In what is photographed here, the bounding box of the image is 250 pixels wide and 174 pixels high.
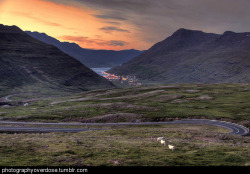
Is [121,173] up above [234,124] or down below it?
above

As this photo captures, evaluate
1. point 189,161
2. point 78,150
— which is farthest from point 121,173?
point 78,150

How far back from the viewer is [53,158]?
3141 centimetres

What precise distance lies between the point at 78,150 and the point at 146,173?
1497 cm

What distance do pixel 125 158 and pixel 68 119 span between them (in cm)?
8176

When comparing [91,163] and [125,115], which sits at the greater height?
[91,163]

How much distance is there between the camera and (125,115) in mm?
107188

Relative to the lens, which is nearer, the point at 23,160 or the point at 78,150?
the point at 23,160

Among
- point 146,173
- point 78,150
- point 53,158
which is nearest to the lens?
point 146,173

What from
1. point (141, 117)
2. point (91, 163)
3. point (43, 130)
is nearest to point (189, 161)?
point (91, 163)

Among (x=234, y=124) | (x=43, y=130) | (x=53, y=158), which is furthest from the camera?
(x=234, y=124)

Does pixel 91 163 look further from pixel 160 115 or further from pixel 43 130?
pixel 160 115

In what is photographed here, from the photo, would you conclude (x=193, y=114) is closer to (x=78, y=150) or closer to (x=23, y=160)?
(x=78, y=150)

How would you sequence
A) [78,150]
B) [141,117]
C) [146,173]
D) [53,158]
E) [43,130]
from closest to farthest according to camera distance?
[146,173] < [53,158] < [78,150] < [43,130] < [141,117]

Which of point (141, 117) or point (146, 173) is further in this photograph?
point (141, 117)
